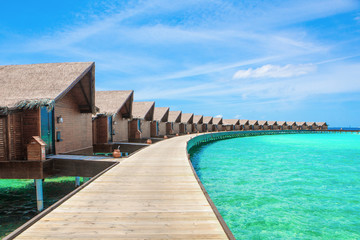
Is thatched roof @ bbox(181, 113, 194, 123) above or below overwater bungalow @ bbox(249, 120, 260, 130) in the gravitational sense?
above

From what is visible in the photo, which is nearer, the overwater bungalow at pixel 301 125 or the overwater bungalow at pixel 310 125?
the overwater bungalow at pixel 301 125

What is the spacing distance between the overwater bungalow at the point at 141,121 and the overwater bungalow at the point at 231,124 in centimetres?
4477

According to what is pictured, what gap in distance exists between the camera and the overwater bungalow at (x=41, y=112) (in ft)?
34.3

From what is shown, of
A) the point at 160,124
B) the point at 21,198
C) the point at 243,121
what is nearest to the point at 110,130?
the point at 21,198

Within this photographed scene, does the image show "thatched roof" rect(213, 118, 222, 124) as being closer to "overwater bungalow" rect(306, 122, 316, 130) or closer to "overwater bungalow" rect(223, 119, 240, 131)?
"overwater bungalow" rect(223, 119, 240, 131)

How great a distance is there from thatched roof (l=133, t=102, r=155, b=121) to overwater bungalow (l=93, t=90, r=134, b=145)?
8.51ft

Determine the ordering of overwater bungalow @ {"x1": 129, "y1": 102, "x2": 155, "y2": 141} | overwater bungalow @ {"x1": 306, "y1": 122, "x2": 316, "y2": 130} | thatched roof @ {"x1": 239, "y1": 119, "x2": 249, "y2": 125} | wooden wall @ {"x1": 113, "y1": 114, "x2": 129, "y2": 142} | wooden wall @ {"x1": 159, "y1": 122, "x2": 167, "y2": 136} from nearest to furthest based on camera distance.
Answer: wooden wall @ {"x1": 113, "y1": 114, "x2": 129, "y2": 142}
overwater bungalow @ {"x1": 129, "y1": 102, "x2": 155, "y2": 141}
wooden wall @ {"x1": 159, "y1": 122, "x2": 167, "y2": 136}
thatched roof @ {"x1": 239, "y1": 119, "x2": 249, "y2": 125}
overwater bungalow @ {"x1": 306, "y1": 122, "x2": 316, "y2": 130}

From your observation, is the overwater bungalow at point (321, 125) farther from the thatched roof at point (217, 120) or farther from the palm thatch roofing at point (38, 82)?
the palm thatch roofing at point (38, 82)

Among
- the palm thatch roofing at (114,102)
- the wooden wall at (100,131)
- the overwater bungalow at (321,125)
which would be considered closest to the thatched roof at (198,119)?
the palm thatch roofing at (114,102)

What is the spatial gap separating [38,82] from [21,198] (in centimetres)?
610

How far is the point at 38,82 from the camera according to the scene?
12781 millimetres

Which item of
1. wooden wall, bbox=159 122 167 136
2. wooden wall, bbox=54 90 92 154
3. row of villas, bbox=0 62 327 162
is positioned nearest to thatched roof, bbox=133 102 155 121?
row of villas, bbox=0 62 327 162

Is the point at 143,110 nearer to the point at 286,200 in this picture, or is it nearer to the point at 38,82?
the point at 38,82

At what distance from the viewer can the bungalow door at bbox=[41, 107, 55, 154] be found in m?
12.0
